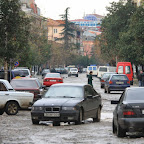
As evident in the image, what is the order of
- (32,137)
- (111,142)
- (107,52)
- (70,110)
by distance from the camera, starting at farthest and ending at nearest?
1. (107,52)
2. (70,110)
3. (32,137)
4. (111,142)

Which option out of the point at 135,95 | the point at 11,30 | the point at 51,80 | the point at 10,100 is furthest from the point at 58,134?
the point at 51,80

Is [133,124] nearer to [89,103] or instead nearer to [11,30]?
[89,103]

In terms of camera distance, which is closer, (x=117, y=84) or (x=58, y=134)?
(x=58, y=134)

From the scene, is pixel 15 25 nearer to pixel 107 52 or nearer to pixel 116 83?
pixel 116 83

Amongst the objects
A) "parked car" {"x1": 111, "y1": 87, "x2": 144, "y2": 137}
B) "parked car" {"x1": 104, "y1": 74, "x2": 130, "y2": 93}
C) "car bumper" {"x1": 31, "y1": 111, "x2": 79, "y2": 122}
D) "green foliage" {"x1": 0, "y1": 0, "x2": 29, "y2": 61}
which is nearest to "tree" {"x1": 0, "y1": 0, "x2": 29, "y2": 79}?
"green foliage" {"x1": 0, "y1": 0, "x2": 29, "y2": 61}

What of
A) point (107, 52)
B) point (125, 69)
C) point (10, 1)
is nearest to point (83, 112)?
point (10, 1)

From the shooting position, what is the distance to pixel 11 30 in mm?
39844

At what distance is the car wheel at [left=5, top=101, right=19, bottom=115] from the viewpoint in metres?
20.8

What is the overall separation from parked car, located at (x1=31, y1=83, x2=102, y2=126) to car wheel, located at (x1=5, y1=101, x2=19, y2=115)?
3467mm

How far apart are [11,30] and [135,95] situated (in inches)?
1090

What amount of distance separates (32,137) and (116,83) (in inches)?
1108

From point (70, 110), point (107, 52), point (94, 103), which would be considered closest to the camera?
point (70, 110)

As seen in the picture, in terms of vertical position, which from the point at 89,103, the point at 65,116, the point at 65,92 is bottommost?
the point at 65,116

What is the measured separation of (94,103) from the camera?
17906 mm
